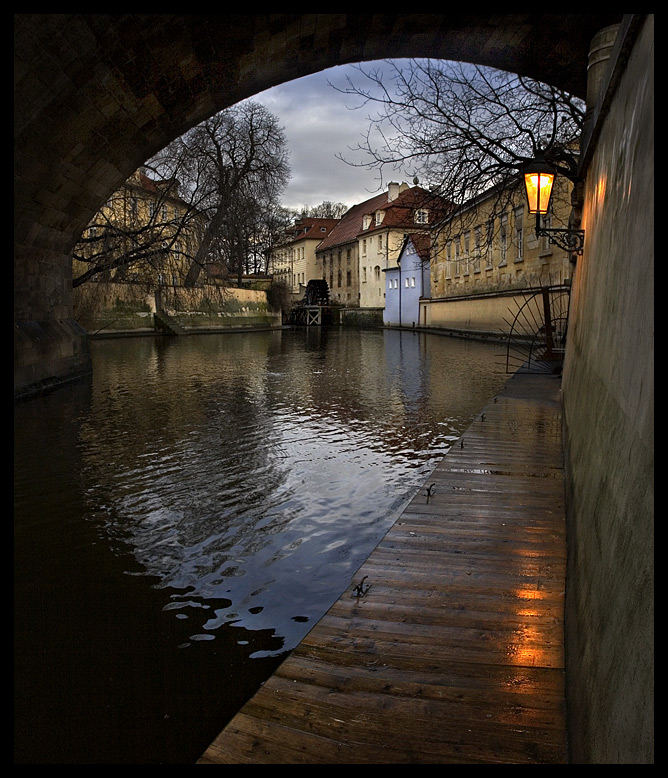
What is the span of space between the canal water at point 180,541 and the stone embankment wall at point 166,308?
45.1ft

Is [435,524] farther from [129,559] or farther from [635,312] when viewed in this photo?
[635,312]

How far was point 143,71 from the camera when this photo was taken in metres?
9.26

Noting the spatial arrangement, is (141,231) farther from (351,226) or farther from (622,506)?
(351,226)

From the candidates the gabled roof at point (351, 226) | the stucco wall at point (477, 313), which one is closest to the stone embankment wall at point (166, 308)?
the stucco wall at point (477, 313)

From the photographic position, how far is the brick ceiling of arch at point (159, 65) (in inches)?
316

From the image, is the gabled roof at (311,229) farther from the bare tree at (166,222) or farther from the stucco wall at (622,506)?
the stucco wall at (622,506)

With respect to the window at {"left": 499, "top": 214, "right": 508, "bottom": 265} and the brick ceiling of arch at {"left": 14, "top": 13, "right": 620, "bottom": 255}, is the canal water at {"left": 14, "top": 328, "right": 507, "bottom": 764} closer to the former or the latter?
the brick ceiling of arch at {"left": 14, "top": 13, "right": 620, "bottom": 255}

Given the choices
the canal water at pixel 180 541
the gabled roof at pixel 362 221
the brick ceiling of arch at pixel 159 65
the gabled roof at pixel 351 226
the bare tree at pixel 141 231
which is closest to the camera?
the canal water at pixel 180 541

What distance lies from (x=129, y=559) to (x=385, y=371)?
40.9 ft

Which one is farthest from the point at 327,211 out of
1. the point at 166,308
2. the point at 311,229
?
the point at 166,308

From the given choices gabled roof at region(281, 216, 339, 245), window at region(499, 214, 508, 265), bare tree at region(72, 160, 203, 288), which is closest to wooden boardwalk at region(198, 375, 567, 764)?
bare tree at region(72, 160, 203, 288)

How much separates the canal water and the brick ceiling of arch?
367 cm

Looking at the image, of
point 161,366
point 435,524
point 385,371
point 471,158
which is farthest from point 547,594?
point 161,366

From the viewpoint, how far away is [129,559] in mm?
4625
